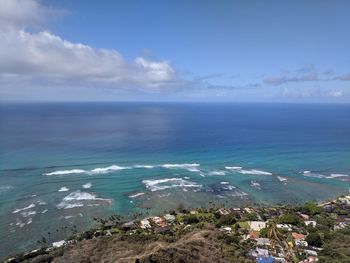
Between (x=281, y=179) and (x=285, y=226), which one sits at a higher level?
(x=285, y=226)

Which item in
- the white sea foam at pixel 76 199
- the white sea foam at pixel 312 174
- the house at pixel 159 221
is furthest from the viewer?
the white sea foam at pixel 312 174


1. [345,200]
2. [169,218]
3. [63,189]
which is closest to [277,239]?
[169,218]

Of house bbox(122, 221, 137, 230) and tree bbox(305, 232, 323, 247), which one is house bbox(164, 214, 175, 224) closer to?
house bbox(122, 221, 137, 230)

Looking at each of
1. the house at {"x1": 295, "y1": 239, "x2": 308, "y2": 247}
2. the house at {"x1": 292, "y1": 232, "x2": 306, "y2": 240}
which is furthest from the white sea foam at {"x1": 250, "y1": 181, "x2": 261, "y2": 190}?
the house at {"x1": 295, "y1": 239, "x2": 308, "y2": 247}

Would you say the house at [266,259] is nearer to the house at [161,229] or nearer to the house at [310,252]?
Answer: the house at [310,252]

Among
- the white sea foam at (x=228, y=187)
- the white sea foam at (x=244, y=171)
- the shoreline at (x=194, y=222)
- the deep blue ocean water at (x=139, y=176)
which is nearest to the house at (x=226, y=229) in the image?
the shoreline at (x=194, y=222)

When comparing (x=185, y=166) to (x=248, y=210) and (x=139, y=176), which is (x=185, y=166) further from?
(x=248, y=210)
